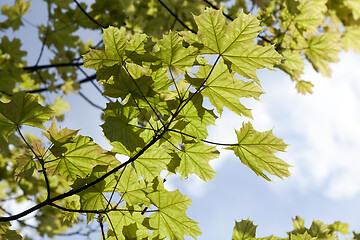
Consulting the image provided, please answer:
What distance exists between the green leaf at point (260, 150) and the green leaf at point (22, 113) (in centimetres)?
76

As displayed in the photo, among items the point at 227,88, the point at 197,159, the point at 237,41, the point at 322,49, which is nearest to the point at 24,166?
the point at 197,159

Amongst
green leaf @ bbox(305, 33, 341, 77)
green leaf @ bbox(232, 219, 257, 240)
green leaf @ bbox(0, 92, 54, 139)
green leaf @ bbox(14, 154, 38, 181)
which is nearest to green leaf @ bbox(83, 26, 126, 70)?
green leaf @ bbox(0, 92, 54, 139)

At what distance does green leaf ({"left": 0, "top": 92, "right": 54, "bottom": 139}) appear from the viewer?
1250 millimetres

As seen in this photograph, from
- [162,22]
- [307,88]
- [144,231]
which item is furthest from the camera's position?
[162,22]

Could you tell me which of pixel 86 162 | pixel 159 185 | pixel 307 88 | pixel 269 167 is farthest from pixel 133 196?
pixel 307 88

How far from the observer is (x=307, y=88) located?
291cm

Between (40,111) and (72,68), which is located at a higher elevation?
(72,68)

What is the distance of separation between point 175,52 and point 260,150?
1.61 feet

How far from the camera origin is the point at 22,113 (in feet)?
4.17

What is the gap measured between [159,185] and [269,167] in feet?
1.41

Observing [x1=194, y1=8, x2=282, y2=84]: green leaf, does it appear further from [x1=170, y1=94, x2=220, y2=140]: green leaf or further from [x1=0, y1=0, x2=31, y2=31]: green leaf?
[x1=0, y1=0, x2=31, y2=31]: green leaf

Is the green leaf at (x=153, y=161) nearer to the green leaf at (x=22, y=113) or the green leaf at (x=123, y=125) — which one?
the green leaf at (x=123, y=125)

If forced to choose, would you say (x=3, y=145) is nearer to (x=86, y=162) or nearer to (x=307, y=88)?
(x=86, y=162)

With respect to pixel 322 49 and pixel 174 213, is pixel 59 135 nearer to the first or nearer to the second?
pixel 174 213
